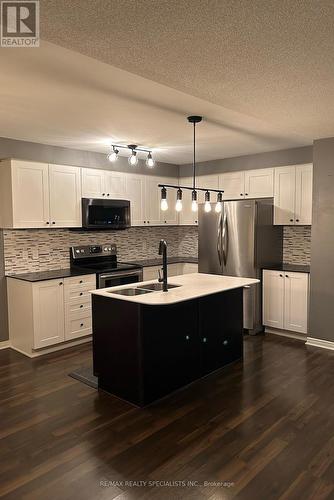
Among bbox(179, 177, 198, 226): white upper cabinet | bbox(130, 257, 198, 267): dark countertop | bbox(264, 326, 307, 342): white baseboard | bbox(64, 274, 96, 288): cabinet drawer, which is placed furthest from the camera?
bbox(179, 177, 198, 226): white upper cabinet

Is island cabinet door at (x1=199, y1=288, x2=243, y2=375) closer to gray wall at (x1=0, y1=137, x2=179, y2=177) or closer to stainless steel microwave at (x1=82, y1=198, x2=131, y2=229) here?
stainless steel microwave at (x1=82, y1=198, x2=131, y2=229)

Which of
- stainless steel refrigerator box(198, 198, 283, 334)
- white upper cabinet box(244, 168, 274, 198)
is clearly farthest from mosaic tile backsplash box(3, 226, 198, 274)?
white upper cabinet box(244, 168, 274, 198)

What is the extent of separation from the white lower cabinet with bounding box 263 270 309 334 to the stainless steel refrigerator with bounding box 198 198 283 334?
0.37 feet

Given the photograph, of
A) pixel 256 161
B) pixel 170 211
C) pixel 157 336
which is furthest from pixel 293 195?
pixel 157 336

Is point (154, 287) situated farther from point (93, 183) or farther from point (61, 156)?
point (61, 156)

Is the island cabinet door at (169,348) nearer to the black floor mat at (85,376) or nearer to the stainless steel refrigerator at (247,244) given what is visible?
the black floor mat at (85,376)

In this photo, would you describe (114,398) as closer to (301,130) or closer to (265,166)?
(301,130)

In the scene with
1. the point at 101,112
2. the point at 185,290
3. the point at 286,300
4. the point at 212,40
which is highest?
the point at 101,112

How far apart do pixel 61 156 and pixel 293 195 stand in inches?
123

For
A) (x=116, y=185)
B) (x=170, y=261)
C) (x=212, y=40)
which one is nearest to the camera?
(x=212, y=40)

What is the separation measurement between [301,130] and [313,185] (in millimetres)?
855

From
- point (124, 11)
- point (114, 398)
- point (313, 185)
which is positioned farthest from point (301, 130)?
point (114, 398)

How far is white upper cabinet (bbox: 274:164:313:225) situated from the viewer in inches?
194

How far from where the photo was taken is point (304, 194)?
4.94 meters
